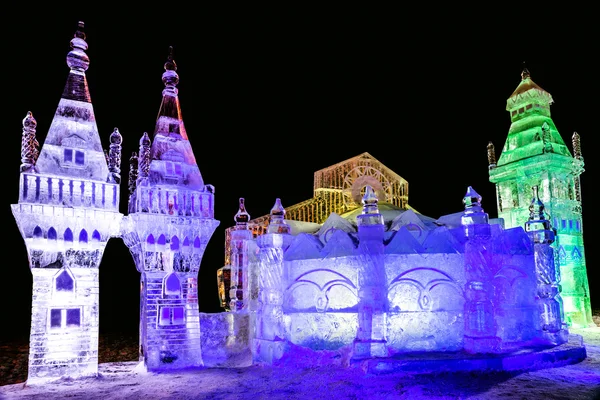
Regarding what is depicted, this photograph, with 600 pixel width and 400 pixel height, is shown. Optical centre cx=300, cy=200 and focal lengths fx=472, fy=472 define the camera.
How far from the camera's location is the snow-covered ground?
11.9 m

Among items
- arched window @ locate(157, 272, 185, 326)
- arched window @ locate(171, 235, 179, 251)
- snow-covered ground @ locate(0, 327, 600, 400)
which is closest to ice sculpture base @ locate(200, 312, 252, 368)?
arched window @ locate(157, 272, 185, 326)

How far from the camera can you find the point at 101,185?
1592 centimetres

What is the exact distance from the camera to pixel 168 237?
16719mm

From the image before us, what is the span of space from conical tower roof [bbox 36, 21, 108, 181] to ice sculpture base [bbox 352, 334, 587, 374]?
10.8 meters

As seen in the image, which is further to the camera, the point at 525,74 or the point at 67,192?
the point at 525,74

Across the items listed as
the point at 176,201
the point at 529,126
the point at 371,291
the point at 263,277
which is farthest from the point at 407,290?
the point at 529,126

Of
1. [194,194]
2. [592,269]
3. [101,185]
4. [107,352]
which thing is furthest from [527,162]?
[592,269]

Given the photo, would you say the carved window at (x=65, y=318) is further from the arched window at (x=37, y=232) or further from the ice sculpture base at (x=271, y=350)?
the ice sculpture base at (x=271, y=350)

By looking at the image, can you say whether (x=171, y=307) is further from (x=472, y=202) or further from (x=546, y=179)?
(x=546, y=179)

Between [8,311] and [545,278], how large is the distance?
40.5 meters

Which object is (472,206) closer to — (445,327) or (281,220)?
(445,327)

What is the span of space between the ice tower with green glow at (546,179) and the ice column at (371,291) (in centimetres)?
1384

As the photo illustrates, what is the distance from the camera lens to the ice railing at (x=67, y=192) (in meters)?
14.6

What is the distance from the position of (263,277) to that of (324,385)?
5.06m
